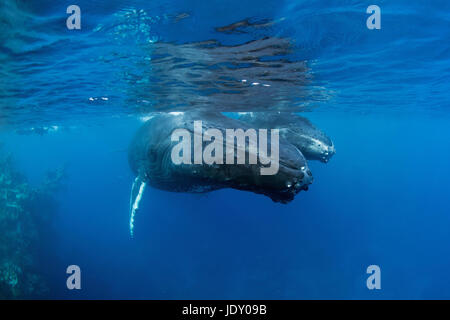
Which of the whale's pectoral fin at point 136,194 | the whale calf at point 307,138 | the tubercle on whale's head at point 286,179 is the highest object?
the whale calf at point 307,138

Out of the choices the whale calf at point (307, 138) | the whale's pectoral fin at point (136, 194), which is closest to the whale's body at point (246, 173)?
the whale calf at point (307, 138)

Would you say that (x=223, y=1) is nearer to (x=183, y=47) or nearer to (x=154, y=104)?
(x=183, y=47)

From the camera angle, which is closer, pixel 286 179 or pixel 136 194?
pixel 286 179

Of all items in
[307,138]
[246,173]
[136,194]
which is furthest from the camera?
[136,194]

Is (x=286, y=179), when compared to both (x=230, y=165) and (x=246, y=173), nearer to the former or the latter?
(x=246, y=173)

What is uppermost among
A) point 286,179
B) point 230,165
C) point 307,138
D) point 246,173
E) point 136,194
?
point 307,138

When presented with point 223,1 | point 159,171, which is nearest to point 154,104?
point 159,171

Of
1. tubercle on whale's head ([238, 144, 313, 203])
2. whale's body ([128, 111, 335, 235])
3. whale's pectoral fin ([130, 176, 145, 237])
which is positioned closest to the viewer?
tubercle on whale's head ([238, 144, 313, 203])

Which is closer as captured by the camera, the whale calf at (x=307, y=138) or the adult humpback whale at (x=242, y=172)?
the adult humpback whale at (x=242, y=172)

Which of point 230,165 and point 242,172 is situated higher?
point 230,165

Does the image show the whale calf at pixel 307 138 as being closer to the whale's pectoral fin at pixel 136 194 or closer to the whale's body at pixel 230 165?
the whale's body at pixel 230 165

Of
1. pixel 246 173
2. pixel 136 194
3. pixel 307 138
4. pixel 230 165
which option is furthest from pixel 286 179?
pixel 136 194

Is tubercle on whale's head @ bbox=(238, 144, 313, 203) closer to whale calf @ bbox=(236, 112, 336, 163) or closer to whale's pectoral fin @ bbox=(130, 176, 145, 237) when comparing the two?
whale calf @ bbox=(236, 112, 336, 163)

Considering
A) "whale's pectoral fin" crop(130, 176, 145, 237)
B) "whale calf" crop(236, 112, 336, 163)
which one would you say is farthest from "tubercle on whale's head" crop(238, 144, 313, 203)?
"whale's pectoral fin" crop(130, 176, 145, 237)
